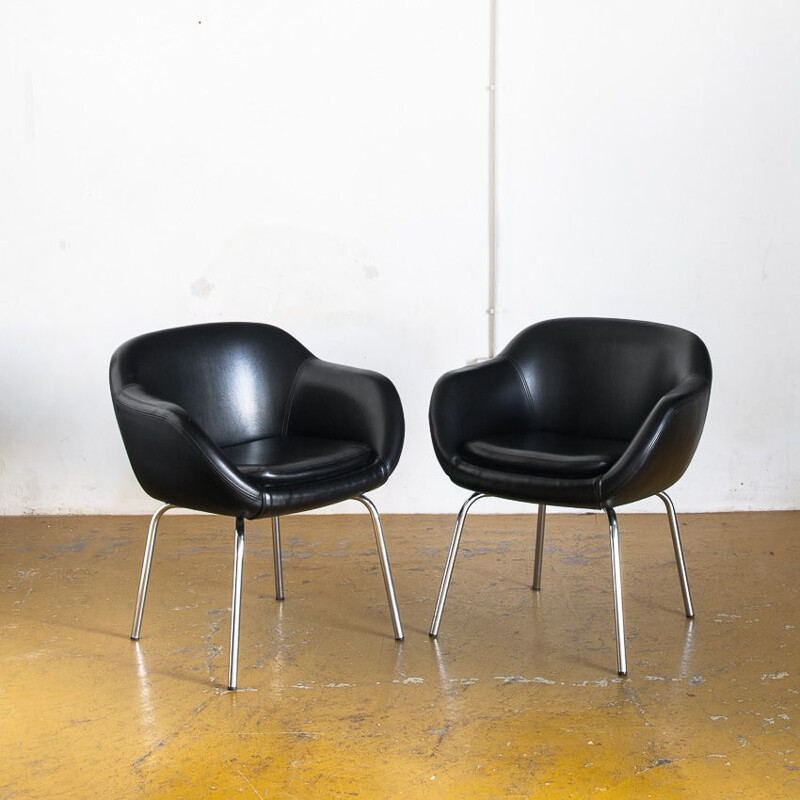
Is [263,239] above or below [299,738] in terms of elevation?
above

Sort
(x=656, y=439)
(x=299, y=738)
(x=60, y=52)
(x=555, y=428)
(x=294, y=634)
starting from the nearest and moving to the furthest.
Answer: (x=299, y=738) → (x=656, y=439) → (x=294, y=634) → (x=555, y=428) → (x=60, y=52)

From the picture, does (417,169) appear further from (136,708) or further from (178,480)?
(136,708)

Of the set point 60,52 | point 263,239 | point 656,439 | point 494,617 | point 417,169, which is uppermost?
point 60,52

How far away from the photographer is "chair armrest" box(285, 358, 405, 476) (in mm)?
2959

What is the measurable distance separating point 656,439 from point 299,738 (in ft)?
3.54

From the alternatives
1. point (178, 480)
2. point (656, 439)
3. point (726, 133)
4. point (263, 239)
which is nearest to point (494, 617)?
point (656, 439)

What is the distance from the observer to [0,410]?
4129mm

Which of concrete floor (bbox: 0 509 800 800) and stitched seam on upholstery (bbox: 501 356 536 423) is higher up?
stitched seam on upholstery (bbox: 501 356 536 423)

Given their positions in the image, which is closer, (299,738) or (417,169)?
(299,738)

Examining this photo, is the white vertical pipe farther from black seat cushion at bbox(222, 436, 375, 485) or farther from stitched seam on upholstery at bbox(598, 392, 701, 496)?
stitched seam on upholstery at bbox(598, 392, 701, 496)

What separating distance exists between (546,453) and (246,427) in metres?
0.86

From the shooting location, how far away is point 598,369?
3.20 m

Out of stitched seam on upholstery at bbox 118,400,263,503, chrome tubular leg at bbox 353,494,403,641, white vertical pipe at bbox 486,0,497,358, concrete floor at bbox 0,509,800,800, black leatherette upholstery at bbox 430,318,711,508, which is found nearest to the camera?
concrete floor at bbox 0,509,800,800

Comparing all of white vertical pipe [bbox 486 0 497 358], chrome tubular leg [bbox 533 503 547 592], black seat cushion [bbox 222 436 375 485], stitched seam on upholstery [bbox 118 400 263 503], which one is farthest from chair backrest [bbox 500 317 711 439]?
stitched seam on upholstery [bbox 118 400 263 503]
